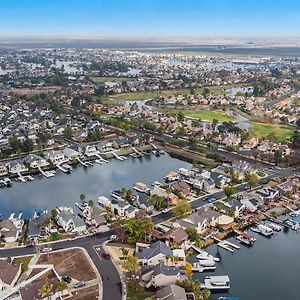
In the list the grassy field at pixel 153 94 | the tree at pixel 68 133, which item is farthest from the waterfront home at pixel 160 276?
the grassy field at pixel 153 94

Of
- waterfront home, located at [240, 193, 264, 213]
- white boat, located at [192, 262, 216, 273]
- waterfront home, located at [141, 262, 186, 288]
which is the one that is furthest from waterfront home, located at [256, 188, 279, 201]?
waterfront home, located at [141, 262, 186, 288]

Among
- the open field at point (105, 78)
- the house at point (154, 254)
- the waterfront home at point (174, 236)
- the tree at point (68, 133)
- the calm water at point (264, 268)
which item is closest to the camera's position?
the calm water at point (264, 268)

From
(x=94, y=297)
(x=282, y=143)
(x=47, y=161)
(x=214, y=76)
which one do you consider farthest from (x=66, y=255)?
(x=214, y=76)

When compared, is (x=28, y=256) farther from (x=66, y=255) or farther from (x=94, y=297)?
(x=94, y=297)

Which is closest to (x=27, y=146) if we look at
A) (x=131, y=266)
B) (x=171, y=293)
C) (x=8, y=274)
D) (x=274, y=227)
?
(x=8, y=274)

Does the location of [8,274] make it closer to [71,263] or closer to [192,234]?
[71,263]

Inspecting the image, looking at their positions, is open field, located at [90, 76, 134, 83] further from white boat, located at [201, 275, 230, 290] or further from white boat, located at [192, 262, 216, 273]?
white boat, located at [201, 275, 230, 290]

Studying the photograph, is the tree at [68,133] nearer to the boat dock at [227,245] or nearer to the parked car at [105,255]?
the parked car at [105,255]
